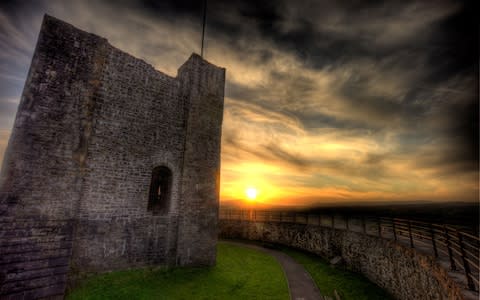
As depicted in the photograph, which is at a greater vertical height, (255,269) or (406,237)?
(406,237)

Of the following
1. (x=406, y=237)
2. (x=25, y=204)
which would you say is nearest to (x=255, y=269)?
(x=406, y=237)

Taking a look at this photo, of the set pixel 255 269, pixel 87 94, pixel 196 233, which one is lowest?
pixel 255 269

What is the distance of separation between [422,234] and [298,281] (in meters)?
5.46

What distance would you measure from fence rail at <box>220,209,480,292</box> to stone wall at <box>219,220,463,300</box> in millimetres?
397

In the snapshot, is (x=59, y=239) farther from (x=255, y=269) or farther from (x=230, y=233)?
(x=230, y=233)

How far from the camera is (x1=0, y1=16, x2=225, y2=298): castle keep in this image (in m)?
6.66

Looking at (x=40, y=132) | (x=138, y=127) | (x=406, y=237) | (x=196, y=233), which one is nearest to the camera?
(x=40, y=132)

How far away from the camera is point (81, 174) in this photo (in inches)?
305

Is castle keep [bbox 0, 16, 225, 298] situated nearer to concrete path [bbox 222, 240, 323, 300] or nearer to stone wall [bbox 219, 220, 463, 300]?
concrete path [bbox 222, 240, 323, 300]

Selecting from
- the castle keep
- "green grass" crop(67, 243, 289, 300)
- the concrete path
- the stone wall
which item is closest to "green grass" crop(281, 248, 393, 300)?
the concrete path

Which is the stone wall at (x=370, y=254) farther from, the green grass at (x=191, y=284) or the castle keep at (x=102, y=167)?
the castle keep at (x=102, y=167)

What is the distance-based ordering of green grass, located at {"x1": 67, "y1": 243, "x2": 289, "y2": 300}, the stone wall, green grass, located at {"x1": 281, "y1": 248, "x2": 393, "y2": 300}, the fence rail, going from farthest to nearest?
green grass, located at {"x1": 281, "y1": 248, "x2": 393, "y2": 300} < green grass, located at {"x1": 67, "y1": 243, "x2": 289, "y2": 300} < the stone wall < the fence rail

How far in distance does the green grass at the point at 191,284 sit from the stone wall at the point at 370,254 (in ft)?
14.4

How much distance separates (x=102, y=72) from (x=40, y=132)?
321 cm
